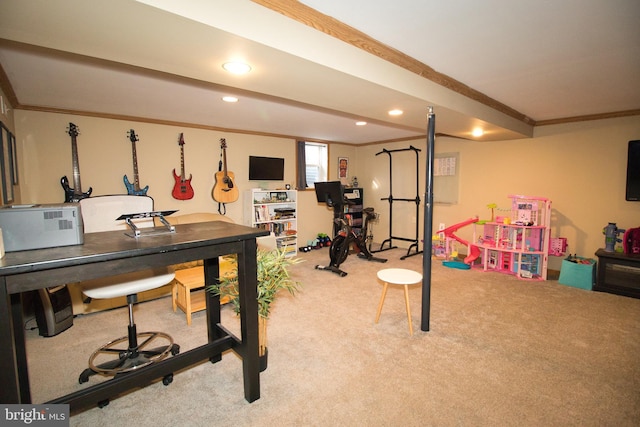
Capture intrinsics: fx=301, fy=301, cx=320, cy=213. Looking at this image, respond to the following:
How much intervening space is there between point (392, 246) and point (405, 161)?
5.80ft

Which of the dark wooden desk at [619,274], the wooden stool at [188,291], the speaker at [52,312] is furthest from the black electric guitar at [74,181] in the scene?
the dark wooden desk at [619,274]

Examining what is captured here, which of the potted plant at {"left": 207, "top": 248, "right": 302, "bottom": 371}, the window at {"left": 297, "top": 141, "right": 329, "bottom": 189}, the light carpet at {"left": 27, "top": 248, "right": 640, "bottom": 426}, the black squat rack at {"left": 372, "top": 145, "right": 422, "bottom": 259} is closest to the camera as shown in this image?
the light carpet at {"left": 27, "top": 248, "right": 640, "bottom": 426}

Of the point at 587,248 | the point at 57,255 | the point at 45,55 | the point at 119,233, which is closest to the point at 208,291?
the point at 119,233

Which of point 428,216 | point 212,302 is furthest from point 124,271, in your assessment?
point 428,216

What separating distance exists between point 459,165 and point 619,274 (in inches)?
102

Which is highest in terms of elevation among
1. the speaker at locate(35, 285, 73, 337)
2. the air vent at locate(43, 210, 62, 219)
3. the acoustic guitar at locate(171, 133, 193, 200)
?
the acoustic guitar at locate(171, 133, 193, 200)

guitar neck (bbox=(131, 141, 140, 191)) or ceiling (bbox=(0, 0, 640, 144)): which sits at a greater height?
ceiling (bbox=(0, 0, 640, 144))

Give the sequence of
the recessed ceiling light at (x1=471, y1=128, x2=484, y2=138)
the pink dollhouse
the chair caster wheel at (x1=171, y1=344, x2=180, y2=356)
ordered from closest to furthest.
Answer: the chair caster wheel at (x1=171, y1=344, x2=180, y2=356) < the recessed ceiling light at (x1=471, y1=128, x2=484, y2=138) < the pink dollhouse

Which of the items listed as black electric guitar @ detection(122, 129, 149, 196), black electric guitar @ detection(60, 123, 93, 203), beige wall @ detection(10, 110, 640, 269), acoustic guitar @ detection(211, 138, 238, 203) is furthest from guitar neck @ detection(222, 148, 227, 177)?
black electric guitar @ detection(60, 123, 93, 203)

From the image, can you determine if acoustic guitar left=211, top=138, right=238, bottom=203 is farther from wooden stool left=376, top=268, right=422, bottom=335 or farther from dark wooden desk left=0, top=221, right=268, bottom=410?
wooden stool left=376, top=268, right=422, bottom=335

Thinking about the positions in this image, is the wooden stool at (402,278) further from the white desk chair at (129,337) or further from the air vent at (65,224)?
the air vent at (65,224)

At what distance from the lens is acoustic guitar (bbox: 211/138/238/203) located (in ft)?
15.6

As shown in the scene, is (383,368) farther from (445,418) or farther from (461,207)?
(461,207)

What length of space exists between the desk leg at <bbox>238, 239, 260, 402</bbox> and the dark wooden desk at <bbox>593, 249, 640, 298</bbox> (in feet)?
14.1
